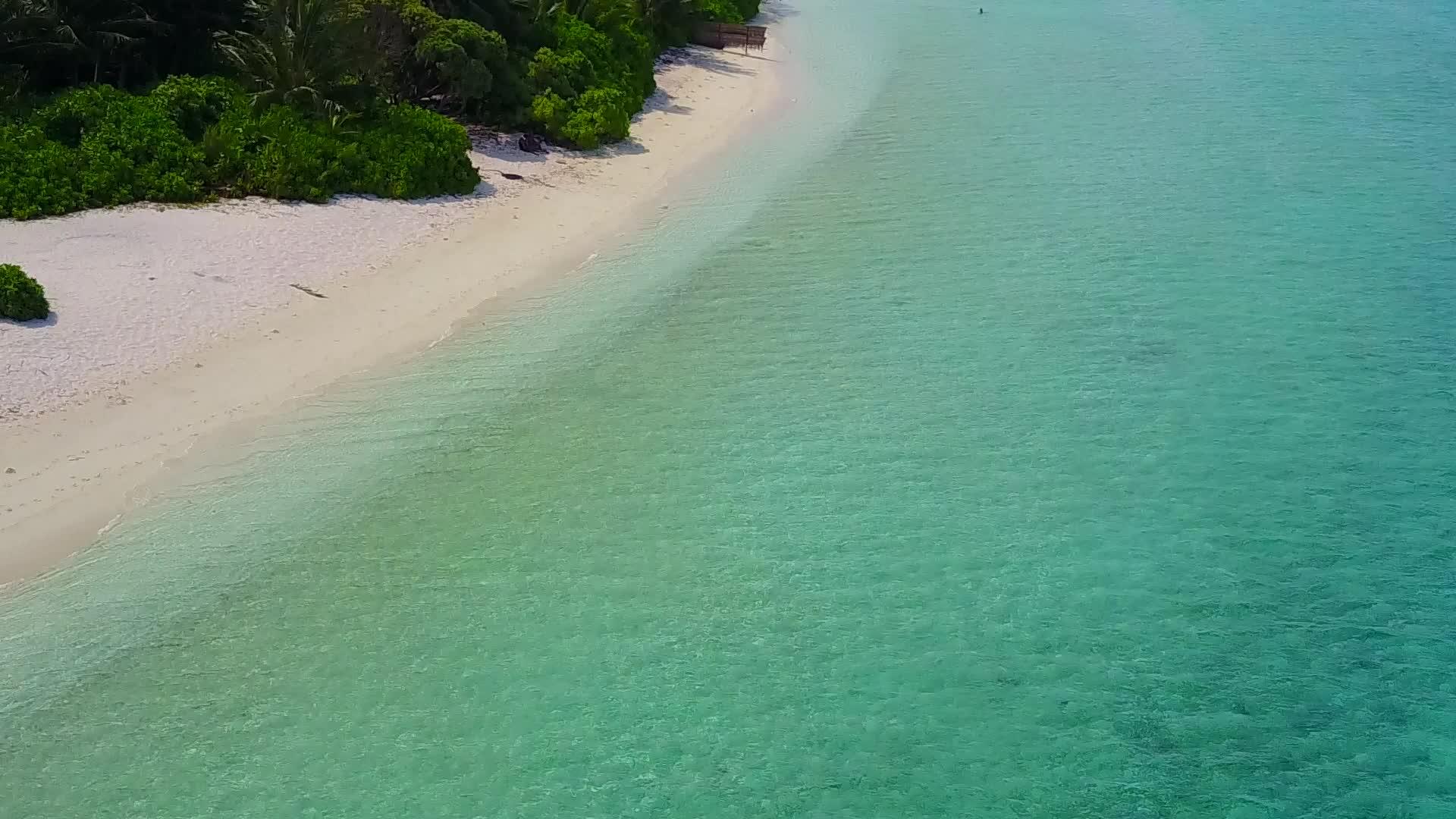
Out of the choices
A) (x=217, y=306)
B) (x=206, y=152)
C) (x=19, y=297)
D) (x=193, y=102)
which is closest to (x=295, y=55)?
(x=193, y=102)

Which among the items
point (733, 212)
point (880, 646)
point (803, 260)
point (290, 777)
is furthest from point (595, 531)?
point (733, 212)

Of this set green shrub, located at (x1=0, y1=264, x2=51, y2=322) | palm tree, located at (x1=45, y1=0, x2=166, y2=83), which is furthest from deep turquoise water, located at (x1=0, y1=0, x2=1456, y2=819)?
palm tree, located at (x1=45, y1=0, x2=166, y2=83)

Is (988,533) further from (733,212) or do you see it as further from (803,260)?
(733,212)

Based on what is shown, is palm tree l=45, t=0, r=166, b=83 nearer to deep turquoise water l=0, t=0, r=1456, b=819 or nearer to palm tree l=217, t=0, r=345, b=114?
palm tree l=217, t=0, r=345, b=114

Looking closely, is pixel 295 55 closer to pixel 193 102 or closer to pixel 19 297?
pixel 193 102

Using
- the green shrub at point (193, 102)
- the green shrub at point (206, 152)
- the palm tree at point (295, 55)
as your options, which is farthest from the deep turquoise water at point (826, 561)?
the green shrub at point (193, 102)
